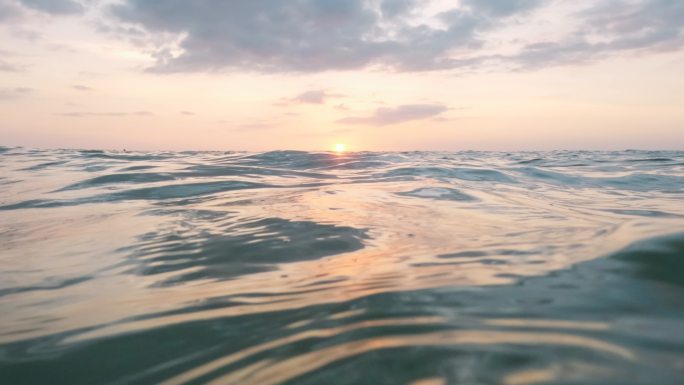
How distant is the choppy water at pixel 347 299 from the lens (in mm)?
1178

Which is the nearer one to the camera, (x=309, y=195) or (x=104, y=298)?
(x=104, y=298)

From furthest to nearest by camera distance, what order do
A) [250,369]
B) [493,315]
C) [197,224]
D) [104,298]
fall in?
1. [197,224]
2. [104,298]
3. [493,315]
4. [250,369]

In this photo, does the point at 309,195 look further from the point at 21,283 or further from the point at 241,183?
the point at 21,283

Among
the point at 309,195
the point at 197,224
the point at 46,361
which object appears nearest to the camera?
the point at 46,361

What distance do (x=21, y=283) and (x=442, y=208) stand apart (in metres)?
3.20

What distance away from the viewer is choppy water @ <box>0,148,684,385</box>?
1.18 m

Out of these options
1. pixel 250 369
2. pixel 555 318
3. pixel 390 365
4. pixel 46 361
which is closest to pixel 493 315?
pixel 555 318

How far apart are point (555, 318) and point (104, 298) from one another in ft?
5.77

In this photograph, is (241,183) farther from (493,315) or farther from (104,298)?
(493,315)

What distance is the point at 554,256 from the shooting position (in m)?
2.20

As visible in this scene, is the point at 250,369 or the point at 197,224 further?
the point at 197,224

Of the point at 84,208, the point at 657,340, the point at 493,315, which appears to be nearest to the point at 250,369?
the point at 493,315

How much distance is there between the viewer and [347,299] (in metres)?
1.68

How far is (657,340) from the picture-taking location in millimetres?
1235
